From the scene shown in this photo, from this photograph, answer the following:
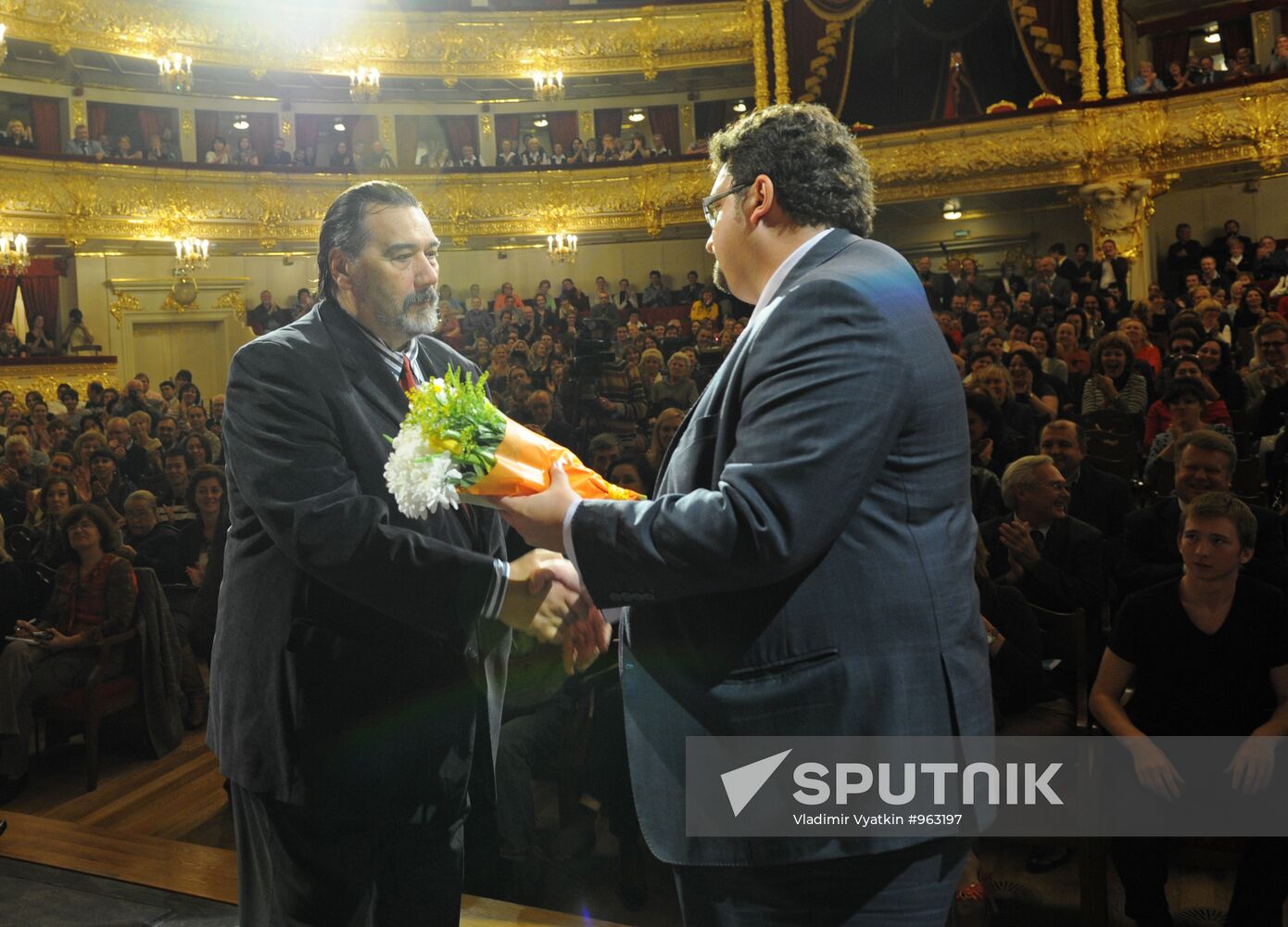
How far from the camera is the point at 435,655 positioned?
1.99m

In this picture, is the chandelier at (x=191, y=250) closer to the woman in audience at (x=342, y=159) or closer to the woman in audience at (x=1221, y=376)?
the woman in audience at (x=342, y=159)

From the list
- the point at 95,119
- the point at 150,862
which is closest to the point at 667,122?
the point at 95,119

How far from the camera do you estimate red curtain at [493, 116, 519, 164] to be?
21297mm

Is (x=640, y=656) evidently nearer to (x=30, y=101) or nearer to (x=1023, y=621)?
(x=1023, y=621)

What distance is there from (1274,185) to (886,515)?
18.1 m

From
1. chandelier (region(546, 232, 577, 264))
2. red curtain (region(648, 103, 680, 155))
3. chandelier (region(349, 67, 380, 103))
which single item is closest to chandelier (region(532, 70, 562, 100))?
red curtain (region(648, 103, 680, 155))

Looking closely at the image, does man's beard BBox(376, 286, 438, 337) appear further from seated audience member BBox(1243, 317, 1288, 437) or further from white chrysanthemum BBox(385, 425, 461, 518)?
seated audience member BBox(1243, 317, 1288, 437)

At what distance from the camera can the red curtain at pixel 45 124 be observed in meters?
18.2

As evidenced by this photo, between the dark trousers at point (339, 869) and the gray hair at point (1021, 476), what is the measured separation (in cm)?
282

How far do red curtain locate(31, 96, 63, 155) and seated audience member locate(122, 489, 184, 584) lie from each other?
584 inches

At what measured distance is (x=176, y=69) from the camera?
17828 mm

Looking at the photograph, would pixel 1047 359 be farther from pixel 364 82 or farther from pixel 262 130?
pixel 262 130

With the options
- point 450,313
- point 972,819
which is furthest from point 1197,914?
point 450,313

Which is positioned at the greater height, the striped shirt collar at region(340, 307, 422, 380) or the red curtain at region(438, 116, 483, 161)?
the red curtain at region(438, 116, 483, 161)
